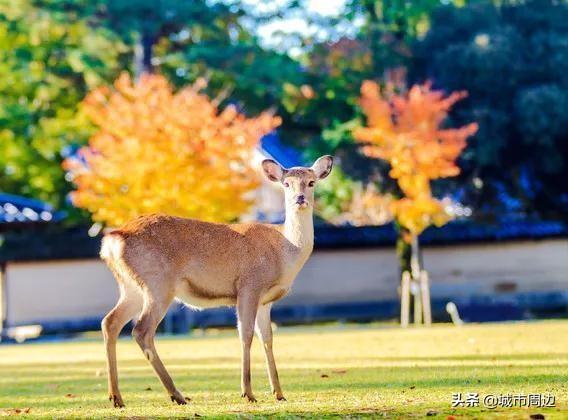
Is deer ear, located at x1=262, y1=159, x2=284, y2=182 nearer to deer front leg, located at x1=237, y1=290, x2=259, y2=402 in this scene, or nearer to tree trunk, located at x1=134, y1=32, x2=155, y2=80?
deer front leg, located at x1=237, y1=290, x2=259, y2=402

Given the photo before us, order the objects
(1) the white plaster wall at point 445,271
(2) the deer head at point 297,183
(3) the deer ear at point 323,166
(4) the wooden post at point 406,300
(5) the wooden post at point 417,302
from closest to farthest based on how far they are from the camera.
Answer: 1. (2) the deer head at point 297,183
2. (3) the deer ear at point 323,166
3. (4) the wooden post at point 406,300
4. (5) the wooden post at point 417,302
5. (1) the white plaster wall at point 445,271

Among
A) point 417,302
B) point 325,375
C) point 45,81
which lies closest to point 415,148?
point 417,302

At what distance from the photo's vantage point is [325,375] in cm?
1494

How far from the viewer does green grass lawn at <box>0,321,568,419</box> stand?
10602 millimetres

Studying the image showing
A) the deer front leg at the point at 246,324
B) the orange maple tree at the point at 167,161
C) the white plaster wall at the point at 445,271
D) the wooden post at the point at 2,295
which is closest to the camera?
the deer front leg at the point at 246,324

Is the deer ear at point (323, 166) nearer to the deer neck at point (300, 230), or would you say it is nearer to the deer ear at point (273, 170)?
the deer ear at point (273, 170)

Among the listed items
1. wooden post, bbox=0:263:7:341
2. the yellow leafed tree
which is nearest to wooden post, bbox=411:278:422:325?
the yellow leafed tree

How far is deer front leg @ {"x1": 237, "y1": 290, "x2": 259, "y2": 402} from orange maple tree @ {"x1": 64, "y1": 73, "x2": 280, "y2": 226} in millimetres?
19397

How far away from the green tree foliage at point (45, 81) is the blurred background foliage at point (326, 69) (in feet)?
0.15

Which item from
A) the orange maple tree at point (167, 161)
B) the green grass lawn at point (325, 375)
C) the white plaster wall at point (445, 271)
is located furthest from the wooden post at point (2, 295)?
the green grass lawn at point (325, 375)

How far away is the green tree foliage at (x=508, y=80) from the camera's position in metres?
36.4

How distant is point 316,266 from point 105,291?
685 centimetres

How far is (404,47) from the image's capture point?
3812 centimetres

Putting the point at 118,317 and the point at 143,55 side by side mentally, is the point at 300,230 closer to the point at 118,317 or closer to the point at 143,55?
the point at 118,317
